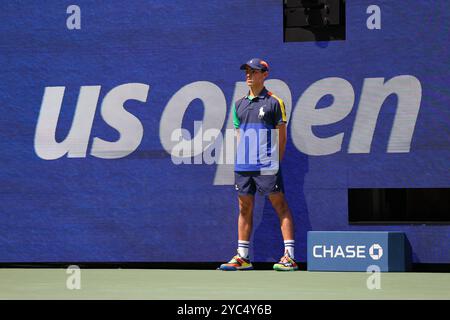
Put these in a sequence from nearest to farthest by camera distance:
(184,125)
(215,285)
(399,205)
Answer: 1. (215,285)
2. (399,205)
3. (184,125)

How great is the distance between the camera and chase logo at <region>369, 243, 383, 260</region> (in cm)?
982

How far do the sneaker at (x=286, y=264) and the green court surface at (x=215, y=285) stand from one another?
8cm

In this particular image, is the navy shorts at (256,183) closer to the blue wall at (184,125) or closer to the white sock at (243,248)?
the blue wall at (184,125)

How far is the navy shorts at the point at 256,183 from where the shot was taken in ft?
33.1

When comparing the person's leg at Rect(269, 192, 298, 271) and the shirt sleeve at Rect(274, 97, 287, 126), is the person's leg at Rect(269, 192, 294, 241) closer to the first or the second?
the person's leg at Rect(269, 192, 298, 271)

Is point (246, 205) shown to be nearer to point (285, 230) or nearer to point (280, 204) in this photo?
point (280, 204)

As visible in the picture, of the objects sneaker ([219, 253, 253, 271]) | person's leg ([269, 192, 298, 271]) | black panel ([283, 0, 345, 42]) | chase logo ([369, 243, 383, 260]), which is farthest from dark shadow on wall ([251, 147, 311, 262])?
black panel ([283, 0, 345, 42])

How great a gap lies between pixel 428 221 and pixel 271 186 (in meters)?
1.71

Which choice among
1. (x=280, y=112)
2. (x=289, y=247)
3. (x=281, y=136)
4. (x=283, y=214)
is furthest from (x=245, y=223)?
(x=280, y=112)

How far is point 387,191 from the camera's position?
34.0ft

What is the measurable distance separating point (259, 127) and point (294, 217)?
1.06 meters

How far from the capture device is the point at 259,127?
10.2 m

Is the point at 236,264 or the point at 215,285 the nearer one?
the point at 215,285

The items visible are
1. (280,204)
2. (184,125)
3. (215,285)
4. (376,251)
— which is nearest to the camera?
(215,285)
